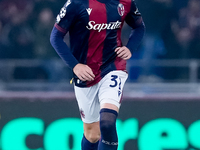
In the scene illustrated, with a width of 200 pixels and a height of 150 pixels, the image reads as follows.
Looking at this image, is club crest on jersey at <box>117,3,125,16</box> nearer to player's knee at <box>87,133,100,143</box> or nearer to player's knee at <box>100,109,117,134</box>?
player's knee at <box>100,109,117,134</box>

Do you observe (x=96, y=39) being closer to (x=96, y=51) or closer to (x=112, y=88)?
(x=96, y=51)

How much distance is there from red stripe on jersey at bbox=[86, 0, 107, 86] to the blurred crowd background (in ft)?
6.66

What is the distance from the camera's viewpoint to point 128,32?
6.27m

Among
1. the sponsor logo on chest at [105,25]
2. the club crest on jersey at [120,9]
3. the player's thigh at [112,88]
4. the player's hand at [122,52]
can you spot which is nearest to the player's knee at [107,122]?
the player's thigh at [112,88]

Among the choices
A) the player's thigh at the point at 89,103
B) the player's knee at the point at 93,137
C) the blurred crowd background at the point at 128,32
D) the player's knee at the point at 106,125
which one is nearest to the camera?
the player's knee at the point at 106,125

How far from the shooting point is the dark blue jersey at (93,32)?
3.43m

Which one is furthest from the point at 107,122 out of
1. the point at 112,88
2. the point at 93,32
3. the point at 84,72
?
the point at 93,32

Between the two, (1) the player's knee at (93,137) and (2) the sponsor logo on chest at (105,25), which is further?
(1) the player's knee at (93,137)

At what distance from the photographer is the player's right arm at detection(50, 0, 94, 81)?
11.1 ft

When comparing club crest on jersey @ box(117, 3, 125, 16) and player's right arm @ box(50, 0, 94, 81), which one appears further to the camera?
club crest on jersey @ box(117, 3, 125, 16)

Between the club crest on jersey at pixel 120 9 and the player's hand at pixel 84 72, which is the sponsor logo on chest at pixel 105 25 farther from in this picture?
the player's hand at pixel 84 72

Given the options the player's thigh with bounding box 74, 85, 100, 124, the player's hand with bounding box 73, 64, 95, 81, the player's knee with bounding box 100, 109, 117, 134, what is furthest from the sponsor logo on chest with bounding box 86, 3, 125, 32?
the player's knee with bounding box 100, 109, 117, 134

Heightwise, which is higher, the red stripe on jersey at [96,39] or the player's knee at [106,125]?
the red stripe on jersey at [96,39]

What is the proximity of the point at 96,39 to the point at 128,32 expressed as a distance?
9.11ft
